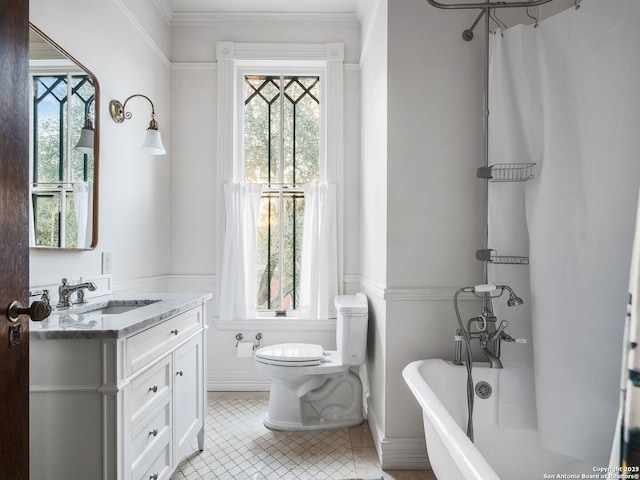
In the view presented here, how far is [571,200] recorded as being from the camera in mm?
1591

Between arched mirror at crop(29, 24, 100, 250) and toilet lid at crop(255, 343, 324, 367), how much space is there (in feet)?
3.76

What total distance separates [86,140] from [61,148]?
0.19 m

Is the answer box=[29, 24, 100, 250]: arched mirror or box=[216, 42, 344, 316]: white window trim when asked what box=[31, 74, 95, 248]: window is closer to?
box=[29, 24, 100, 250]: arched mirror

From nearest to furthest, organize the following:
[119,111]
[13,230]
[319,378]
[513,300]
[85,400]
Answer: [13,230]
[85,400]
[513,300]
[119,111]
[319,378]

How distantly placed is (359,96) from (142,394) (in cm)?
246

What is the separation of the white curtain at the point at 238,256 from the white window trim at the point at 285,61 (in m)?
0.08

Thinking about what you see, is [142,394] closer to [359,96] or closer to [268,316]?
[268,316]

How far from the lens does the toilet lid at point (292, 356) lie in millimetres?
2260

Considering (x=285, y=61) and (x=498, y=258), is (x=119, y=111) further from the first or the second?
(x=498, y=258)

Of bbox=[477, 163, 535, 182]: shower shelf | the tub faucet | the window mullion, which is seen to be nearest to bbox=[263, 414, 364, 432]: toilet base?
the window mullion

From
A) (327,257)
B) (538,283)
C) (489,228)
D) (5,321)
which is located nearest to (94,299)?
(5,321)

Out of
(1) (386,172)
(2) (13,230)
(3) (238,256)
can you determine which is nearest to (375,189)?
(1) (386,172)

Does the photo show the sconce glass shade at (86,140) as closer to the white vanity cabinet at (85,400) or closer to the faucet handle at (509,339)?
the white vanity cabinet at (85,400)

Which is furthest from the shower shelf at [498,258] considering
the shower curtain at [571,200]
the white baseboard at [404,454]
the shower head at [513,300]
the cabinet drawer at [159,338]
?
the cabinet drawer at [159,338]
